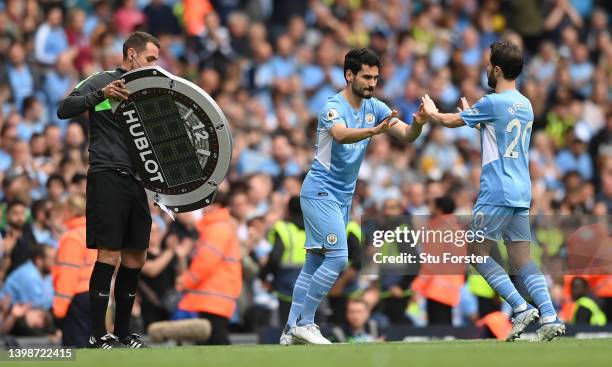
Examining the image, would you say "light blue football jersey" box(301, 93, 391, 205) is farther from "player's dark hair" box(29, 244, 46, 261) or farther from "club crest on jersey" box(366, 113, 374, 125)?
"player's dark hair" box(29, 244, 46, 261)

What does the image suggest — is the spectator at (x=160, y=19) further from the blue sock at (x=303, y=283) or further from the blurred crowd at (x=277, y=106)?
the blue sock at (x=303, y=283)

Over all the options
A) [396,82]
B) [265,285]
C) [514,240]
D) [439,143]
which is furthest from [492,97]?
[396,82]

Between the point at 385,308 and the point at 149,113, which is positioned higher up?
the point at 149,113

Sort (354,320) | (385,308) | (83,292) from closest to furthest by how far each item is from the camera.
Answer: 1. (83,292)
2. (354,320)
3. (385,308)

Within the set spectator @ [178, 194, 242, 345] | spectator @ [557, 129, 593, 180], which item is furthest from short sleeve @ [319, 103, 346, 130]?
spectator @ [557, 129, 593, 180]

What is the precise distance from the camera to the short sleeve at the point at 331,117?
1148cm

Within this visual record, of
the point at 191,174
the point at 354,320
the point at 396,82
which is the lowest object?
the point at 354,320

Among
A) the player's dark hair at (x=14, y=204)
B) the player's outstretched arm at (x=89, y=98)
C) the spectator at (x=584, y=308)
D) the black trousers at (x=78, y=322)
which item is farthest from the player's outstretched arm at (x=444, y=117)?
the player's dark hair at (x=14, y=204)

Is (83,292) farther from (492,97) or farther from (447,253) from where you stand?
(492,97)

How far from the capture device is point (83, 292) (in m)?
13.7

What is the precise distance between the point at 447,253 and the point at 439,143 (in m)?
9.90

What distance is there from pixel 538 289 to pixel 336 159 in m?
1.87

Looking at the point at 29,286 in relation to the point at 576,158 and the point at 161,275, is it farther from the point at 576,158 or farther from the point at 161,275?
the point at 576,158

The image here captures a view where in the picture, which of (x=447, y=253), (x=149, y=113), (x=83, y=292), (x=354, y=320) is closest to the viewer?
(x=149, y=113)
